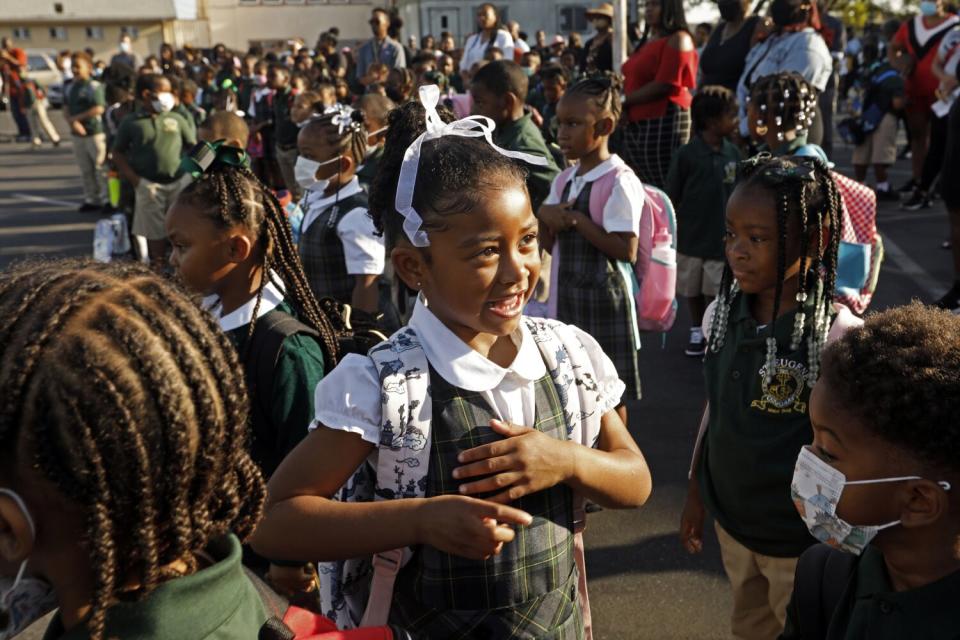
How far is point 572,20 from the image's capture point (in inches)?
1623

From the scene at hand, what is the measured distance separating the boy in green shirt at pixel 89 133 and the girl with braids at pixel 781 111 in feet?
34.7

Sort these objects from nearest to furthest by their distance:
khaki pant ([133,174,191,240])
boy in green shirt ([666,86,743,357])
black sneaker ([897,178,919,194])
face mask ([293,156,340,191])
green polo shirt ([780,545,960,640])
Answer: green polo shirt ([780,545,960,640])
face mask ([293,156,340,191])
boy in green shirt ([666,86,743,357])
khaki pant ([133,174,191,240])
black sneaker ([897,178,919,194])

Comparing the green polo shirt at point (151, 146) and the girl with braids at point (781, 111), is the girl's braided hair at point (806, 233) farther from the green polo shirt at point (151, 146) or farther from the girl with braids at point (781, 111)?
the green polo shirt at point (151, 146)

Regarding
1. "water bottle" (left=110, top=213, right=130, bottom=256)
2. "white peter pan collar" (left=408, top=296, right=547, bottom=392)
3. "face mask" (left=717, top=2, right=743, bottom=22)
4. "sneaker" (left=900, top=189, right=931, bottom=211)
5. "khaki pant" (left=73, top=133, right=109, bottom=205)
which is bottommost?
"sneaker" (left=900, top=189, right=931, bottom=211)

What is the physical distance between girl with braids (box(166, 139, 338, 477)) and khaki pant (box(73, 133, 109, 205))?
37.0 ft

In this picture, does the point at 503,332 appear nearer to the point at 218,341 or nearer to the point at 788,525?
the point at 218,341

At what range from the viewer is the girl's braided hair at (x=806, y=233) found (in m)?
2.56

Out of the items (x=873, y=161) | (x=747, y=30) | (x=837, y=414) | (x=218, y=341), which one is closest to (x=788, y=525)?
(x=837, y=414)

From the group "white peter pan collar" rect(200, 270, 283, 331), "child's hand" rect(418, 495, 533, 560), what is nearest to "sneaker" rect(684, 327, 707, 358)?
"white peter pan collar" rect(200, 270, 283, 331)

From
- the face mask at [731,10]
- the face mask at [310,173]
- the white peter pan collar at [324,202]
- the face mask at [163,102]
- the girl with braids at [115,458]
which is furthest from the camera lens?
the face mask at [163,102]

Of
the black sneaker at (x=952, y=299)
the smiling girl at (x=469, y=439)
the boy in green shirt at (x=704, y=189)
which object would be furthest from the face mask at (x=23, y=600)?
the black sneaker at (x=952, y=299)

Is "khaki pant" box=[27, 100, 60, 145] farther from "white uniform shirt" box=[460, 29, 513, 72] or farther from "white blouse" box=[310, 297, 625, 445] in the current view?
"white blouse" box=[310, 297, 625, 445]

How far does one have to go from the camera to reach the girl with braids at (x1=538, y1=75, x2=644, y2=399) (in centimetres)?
406

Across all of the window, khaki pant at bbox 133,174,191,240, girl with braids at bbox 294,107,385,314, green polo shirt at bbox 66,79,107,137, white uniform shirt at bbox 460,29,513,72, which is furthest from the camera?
the window
